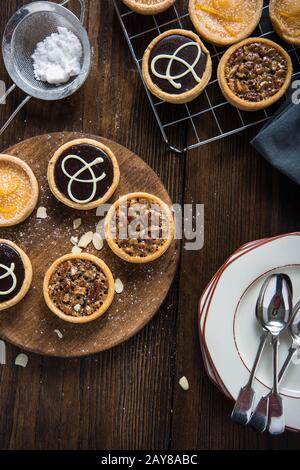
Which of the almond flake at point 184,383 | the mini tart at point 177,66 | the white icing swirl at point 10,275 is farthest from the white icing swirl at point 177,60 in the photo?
the almond flake at point 184,383

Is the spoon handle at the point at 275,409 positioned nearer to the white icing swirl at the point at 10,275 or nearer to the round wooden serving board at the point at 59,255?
the round wooden serving board at the point at 59,255

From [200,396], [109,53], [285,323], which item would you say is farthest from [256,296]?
[109,53]

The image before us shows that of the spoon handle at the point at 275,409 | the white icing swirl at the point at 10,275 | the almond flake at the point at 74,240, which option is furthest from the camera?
the almond flake at the point at 74,240

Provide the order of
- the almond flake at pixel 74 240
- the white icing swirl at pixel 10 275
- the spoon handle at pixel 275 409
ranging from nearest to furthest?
the spoon handle at pixel 275 409
the white icing swirl at pixel 10 275
the almond flake at pixel 74 240

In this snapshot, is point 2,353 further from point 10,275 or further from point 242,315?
point 242,315

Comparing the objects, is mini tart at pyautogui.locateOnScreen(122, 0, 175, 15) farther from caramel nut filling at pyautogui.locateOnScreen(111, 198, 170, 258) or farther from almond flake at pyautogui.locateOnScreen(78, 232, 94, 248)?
almond flake at pyautogui.locateOnScreen(78, 232, 94, 248)

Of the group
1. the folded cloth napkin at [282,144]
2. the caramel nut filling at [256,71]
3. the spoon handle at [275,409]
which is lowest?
the spoon handle at [275,409]

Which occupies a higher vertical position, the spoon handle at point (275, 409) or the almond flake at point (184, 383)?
the spoon handle at point (275, 409)

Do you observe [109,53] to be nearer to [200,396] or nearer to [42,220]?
[42,220]
